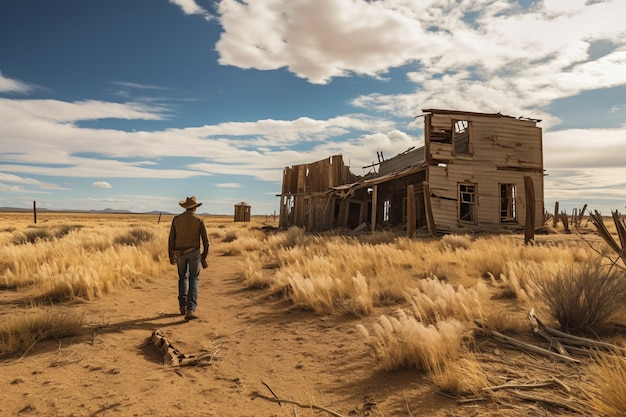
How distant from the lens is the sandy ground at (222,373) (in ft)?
11.0

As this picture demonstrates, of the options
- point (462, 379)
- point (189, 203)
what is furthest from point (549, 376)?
point (189, 203)

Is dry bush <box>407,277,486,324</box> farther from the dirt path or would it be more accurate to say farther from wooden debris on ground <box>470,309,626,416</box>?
the dirt path

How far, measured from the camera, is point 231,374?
4234 millimetres

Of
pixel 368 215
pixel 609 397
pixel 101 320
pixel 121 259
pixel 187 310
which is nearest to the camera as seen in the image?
pixel 609 397

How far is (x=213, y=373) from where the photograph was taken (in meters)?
4.25

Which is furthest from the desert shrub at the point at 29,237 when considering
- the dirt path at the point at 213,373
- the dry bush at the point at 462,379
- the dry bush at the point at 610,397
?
the dry bush at the point at 610,397

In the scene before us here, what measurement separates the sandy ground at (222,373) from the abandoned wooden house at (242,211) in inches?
1780

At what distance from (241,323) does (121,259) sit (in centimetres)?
554

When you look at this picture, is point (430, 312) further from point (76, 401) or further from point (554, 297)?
point (76, 401)

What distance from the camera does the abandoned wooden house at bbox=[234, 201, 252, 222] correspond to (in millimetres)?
51594

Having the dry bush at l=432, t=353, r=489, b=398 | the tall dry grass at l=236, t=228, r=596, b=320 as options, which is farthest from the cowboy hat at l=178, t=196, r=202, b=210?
the dry bush at l=432, t=353, r=489, b=398

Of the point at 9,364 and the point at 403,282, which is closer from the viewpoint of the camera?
the point at 9,364

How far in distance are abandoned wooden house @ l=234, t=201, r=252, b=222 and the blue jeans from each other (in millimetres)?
45252

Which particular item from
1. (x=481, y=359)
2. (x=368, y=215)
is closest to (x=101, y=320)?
(x=481, y=359)
